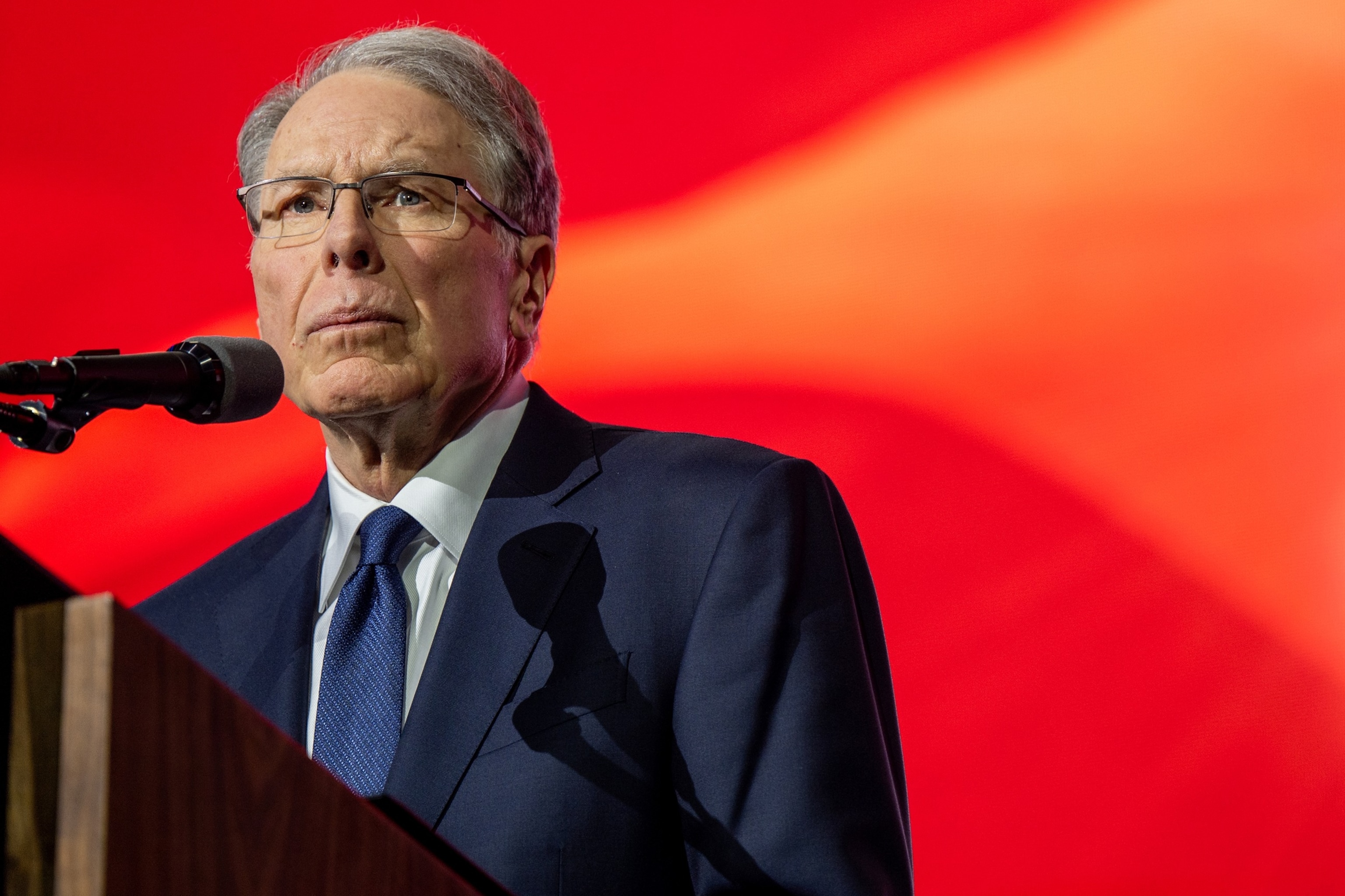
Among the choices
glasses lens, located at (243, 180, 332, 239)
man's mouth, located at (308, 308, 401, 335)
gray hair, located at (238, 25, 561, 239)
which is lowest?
man's mouth, located at (308, 308, 401, 335)

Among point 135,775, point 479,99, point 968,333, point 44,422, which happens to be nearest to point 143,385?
point 44,422

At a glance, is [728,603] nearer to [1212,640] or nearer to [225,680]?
[225,680]

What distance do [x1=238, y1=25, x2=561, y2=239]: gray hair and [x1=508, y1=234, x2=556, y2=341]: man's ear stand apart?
24mm

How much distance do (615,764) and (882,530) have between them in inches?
36.1

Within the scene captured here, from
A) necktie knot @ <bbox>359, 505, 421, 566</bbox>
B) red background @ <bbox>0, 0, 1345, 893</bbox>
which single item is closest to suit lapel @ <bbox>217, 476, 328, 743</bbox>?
necktie knot @ <bbox>359, 505, 421, 566</bbox>

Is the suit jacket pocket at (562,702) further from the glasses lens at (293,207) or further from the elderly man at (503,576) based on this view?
the glasses lens at (293,207)

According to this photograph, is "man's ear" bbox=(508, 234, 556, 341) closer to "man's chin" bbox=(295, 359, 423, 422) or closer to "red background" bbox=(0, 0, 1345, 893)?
"man's chin" bbox=(295, 359, 423, 422)

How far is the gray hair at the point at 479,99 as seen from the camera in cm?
192

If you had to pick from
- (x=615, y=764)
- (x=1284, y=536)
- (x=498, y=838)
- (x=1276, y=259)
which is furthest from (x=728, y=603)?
(x=1276, y=259)

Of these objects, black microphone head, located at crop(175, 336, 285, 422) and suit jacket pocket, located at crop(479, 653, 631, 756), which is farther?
suit jacket pocket, located at crop(479, 653, 631, 756)

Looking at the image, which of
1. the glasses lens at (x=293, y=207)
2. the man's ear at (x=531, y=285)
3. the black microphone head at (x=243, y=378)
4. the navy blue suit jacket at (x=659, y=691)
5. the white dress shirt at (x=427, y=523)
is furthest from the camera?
the man's ear at (x=531, y=285)

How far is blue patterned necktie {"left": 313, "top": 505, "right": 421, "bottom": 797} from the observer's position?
161cm

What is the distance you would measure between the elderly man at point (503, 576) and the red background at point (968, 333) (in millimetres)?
525

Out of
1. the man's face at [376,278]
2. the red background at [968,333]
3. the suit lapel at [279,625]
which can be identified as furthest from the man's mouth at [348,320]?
the red background at [968,333]
